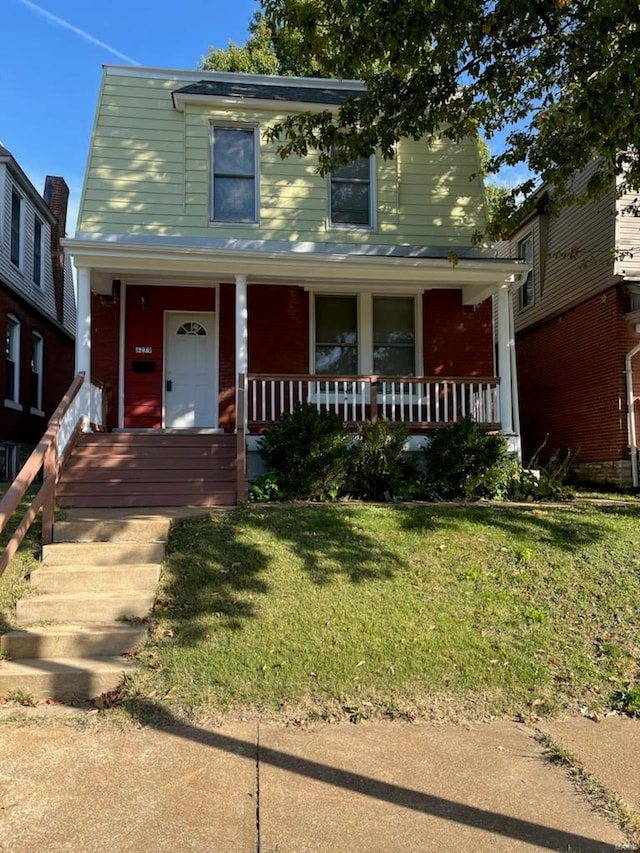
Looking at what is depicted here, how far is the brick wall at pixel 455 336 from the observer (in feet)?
38.2

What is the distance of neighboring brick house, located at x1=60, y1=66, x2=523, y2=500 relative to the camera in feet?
34.5

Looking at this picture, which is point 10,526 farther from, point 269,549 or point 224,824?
point 224,824

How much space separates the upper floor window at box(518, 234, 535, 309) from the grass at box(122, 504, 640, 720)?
9549 mm

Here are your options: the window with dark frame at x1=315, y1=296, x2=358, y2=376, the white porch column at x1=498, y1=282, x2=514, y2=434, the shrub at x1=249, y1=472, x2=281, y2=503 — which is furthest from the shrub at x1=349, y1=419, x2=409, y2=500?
the window with dark frame at x1=315, y1=296, x2=358, y2=376

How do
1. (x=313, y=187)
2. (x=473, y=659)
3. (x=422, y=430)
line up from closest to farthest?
(x=473, y=659)
(x=422, y=430)
(x=313, y=187)

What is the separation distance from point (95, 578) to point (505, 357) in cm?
705

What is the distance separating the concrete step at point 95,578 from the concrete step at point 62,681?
104 cm

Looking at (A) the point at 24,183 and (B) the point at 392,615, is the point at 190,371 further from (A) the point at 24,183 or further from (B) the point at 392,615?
(A) the point at 24,183

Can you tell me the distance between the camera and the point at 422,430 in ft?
32.9

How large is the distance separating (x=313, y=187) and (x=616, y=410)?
6.85 m

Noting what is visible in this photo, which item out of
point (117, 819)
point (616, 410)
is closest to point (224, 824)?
point (117, 819)

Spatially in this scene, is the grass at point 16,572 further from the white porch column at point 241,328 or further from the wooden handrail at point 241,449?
the white porch column at point 241,328

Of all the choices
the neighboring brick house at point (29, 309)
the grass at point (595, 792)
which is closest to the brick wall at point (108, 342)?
the neighboring brick house at point (29, 309)

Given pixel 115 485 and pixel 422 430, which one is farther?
pixel 422 430
